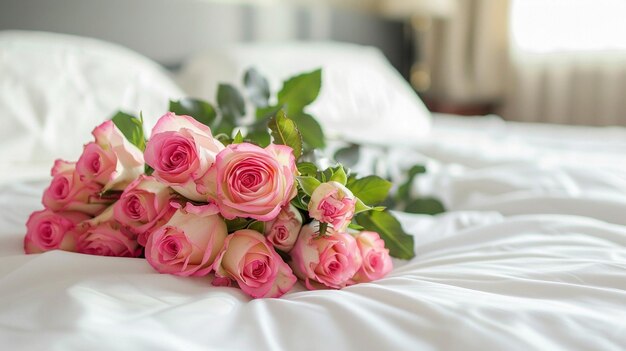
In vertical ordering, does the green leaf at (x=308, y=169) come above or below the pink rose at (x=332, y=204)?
above

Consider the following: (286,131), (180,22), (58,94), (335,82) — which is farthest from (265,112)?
(180,22)

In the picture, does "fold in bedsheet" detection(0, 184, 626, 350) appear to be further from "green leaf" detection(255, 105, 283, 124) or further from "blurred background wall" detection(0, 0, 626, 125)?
"blurred background wall" detection(0, 0, 626, 125)

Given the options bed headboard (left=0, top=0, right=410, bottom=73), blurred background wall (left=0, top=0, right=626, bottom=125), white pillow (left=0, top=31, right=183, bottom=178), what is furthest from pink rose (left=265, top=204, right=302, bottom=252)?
blurred background wall (left=0, top=0, right=626, bottom=125)

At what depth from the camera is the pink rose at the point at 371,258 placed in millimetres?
592

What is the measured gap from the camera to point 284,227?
0.55 meters

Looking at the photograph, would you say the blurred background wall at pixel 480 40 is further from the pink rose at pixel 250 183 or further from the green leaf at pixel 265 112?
the pink rose at pixel 250 183

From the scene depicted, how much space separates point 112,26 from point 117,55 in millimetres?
430

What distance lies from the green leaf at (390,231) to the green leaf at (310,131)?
11 centimetres

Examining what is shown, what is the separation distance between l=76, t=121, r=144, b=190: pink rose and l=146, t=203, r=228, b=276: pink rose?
86mm

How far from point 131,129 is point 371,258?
0.27 metres

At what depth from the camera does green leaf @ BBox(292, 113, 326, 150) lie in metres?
0.73

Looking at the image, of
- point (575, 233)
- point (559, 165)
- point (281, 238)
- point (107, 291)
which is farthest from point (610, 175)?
point (107, 291)

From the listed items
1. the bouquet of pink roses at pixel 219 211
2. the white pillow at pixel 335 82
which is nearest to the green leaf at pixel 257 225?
the bouquet of pink roses at pixel 219 211

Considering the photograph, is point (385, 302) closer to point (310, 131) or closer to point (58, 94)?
point (310, 131)
